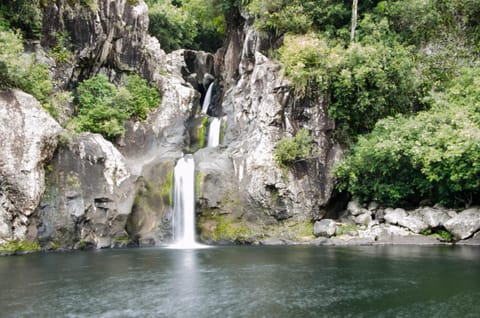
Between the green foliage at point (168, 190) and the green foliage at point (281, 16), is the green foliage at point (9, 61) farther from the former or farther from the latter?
the green foliage at point (281, 16)

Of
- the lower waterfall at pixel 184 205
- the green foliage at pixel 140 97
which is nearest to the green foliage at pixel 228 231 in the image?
the lower waterfall at pixel 184 205

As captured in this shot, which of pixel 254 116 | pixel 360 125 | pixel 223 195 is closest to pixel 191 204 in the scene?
pixel 223 195

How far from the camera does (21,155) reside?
61.0 feet

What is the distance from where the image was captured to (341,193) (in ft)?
81.6

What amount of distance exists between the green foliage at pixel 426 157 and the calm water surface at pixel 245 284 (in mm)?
4052

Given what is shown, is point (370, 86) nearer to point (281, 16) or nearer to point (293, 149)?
point (293, 149)

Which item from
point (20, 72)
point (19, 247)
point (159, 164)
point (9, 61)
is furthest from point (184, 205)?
point (9, 61)

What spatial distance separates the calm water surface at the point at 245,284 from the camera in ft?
30.8

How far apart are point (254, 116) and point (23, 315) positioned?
60.1 feet

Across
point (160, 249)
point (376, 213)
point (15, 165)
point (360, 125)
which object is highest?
point (360, 125)

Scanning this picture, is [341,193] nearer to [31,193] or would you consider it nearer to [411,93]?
[411,93]

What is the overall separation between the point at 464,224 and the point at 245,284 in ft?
43.2

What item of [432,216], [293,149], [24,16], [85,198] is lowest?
[432,216]

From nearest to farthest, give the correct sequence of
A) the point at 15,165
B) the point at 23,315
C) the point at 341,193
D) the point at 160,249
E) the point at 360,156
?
the point at 23,315, the point at 15,165, the point at 160,249, the point at 360,156, the point at 341,193
